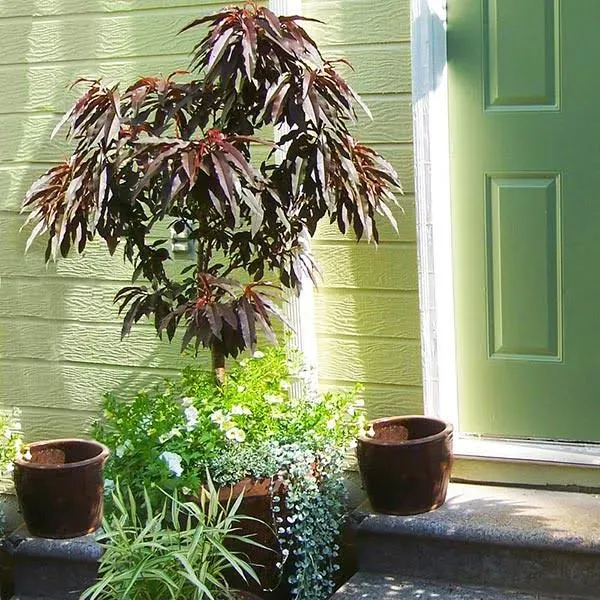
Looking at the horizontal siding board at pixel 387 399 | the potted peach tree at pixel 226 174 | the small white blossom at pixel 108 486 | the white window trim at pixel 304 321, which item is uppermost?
the potted peach tree at pixel 226 174

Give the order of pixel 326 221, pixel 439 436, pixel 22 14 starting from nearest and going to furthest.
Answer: pixel 439 436
pixel 326 221
pixel 22 14

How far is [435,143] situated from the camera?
4.09 m

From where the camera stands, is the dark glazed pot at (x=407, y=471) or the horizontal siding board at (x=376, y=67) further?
the horizontal siding board at (x=376, y=67)

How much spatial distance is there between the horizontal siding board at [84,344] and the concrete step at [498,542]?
41.8 inches

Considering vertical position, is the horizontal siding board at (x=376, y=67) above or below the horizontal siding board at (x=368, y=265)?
above

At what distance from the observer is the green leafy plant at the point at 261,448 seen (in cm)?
386

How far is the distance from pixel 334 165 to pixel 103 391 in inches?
62.0

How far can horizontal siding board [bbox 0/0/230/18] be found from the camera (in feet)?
14.1

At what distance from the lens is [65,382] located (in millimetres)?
4676

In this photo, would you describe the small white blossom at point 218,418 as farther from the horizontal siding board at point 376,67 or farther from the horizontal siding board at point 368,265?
the horizontal siding board at point 376,67

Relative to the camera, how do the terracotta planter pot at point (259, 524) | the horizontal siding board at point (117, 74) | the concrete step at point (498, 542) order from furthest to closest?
the horizontal siding board at point (117, 74), the terracotta planter pot at point (259, 524), the concrete step at point (498, 542)

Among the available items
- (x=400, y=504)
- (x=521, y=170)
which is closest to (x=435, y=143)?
(x=521, y=170)

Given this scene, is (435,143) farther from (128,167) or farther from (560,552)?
(560,552)

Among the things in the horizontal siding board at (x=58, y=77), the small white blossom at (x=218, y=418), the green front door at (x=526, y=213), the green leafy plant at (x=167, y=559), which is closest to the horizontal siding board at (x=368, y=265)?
the green front door at (x=526, y=213)
